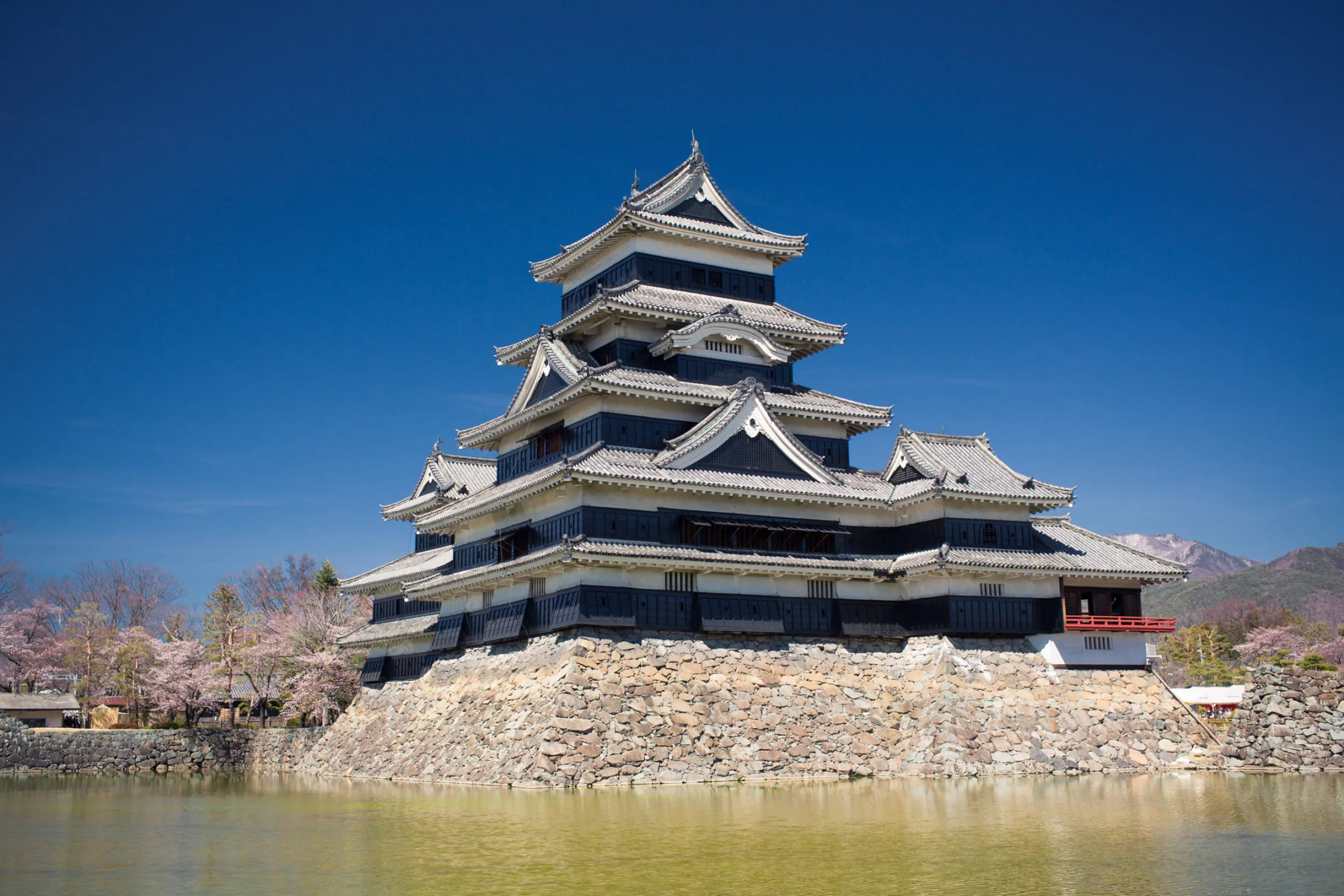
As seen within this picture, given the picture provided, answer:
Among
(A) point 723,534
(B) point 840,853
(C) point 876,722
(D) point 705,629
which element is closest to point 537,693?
(D) point 705,629

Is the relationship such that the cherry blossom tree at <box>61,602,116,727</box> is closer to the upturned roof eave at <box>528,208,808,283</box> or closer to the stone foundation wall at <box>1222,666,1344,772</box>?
the upturned roof eave at <box>528,208,808,283</box>

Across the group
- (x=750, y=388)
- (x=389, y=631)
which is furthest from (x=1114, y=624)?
(x=389, y=631)

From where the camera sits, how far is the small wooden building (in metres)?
57.2

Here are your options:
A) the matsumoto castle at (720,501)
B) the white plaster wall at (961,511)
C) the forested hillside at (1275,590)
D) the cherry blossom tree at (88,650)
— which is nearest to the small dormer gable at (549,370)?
the matsumoto castle at (720,501)

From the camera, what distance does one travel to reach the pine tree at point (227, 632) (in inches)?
2333

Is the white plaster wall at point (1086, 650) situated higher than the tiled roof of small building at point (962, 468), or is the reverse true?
the tiled roof of small building at point (962, 468)

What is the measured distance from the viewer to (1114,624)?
131 ft

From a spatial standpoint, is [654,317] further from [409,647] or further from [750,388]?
[409,647]

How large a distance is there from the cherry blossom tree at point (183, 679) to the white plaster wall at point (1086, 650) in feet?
135

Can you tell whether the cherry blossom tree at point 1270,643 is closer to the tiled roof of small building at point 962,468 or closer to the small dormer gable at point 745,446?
the tiled roof of small building at point 962,468

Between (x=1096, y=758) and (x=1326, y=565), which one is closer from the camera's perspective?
(x=1096, y=758)

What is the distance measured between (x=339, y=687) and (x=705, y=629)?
2901cm

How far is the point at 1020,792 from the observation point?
29.4 meters

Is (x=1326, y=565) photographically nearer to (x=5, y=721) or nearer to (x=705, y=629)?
(x=705, y=629)
